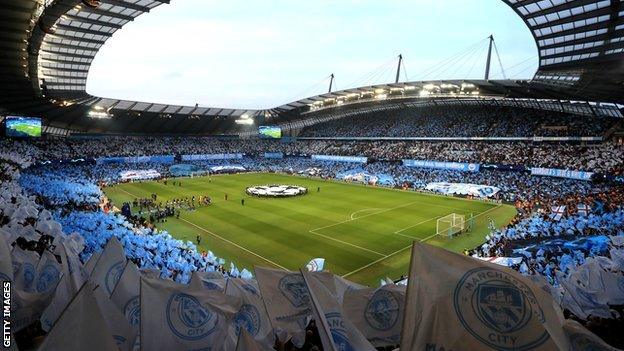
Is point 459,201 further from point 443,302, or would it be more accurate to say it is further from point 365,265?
point 443,302

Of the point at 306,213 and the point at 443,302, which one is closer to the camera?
the point at 443,302

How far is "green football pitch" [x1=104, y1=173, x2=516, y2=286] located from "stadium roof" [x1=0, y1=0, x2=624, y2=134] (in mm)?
14437

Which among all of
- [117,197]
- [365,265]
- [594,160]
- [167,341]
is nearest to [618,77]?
[594,160]

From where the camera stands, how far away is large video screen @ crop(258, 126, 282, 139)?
87.9m

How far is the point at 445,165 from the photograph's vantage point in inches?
2290

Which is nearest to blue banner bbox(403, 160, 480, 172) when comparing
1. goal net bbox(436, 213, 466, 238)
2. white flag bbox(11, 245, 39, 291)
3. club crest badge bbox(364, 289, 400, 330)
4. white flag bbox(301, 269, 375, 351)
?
goal net bbox(436, 213, 466, 238)

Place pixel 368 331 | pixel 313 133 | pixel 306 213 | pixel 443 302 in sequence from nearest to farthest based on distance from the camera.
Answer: pixel 443 302, pixel 368 331, pixel 306 213, pixel 313 133

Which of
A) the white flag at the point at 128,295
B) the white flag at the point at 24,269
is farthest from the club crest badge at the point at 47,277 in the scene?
the white flag at the point at 128,295

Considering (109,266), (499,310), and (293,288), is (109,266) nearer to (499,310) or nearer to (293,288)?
(293,288)

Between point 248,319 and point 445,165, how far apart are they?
56.4m

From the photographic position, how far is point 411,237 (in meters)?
29.5

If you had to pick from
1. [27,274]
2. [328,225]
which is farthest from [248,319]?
[328,225]

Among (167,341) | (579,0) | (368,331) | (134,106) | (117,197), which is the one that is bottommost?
(117,197)

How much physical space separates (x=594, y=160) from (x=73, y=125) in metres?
83.7
